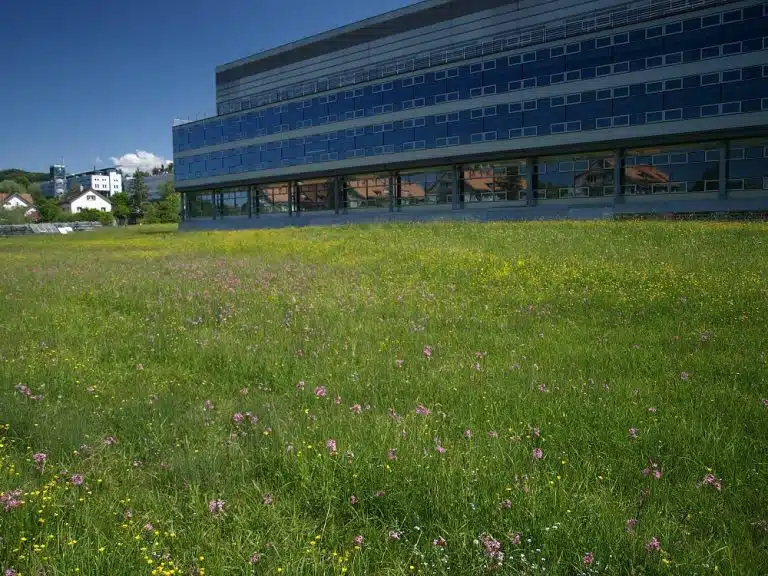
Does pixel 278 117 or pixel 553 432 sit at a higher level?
pixel 278 117

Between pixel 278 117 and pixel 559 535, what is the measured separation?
63284 millimetres

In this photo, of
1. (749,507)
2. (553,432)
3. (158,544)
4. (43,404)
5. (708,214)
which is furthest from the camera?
(708,214)

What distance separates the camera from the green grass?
3.20m

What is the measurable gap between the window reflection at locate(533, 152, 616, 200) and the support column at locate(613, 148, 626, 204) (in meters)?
0.38

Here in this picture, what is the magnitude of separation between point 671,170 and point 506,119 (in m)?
12.5

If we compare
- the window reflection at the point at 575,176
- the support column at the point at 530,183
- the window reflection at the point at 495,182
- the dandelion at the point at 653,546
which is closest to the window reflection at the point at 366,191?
the window reflection at the point at 495,182

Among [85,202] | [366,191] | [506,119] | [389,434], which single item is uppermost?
[85,202]

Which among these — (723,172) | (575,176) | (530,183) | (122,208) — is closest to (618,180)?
(575,176)

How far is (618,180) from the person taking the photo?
40781 millimetres

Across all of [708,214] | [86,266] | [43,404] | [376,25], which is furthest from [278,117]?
[43,404]

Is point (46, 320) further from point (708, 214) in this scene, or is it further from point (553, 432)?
point (708, 214)

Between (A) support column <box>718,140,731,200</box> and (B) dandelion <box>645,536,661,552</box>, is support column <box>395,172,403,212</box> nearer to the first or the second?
(A) support column <box>718,140,731,200</box>

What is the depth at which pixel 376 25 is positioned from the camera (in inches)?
2409

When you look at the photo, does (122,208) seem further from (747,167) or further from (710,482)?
(710,482)
